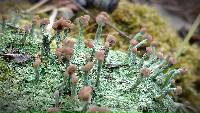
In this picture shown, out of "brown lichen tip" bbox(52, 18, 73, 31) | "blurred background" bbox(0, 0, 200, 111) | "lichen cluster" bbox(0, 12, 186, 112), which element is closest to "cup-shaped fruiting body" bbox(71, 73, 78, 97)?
"lichen cluster" bbox(0, 12, 186, 112)

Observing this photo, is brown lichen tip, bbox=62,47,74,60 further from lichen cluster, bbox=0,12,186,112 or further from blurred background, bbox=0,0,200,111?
blurred background, bbox=0,0,200,111

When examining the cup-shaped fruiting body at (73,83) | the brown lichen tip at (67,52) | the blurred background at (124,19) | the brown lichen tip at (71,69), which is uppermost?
the blurred background at (124,19)

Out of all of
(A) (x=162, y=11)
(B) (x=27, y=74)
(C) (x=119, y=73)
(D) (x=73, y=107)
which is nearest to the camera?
(D) (x=73, y=107)

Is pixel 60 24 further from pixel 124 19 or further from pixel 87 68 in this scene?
pixel 124 19

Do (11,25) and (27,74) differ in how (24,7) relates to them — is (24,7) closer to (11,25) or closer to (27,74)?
(11,25)

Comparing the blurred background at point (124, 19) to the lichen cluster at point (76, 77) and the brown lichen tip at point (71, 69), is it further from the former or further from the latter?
the brown lichen tip at point (71, 69)

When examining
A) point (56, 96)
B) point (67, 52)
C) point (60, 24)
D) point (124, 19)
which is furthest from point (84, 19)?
point (124, 19)

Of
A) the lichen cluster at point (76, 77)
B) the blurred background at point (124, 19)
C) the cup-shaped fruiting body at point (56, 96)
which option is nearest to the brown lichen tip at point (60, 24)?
the lichen cluster at point (76, 77)

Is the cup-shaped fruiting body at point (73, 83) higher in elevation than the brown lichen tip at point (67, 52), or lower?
lower

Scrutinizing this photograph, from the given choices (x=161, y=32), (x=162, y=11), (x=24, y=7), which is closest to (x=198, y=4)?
(x=162, y=11)
